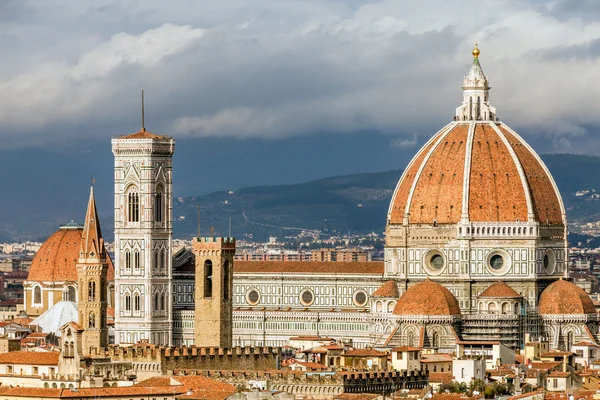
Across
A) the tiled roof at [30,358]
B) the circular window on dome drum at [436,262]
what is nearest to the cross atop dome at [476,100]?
the circular window on dome drum at [436,262]

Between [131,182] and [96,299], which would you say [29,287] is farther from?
[96,299]

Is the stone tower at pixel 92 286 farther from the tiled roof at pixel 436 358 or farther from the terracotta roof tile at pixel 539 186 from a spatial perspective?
the terracotta roof tile at pixel 539 186

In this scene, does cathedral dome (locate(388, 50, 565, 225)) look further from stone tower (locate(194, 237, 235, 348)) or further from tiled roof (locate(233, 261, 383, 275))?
stone tower (locate(194, 237, 235, 348))

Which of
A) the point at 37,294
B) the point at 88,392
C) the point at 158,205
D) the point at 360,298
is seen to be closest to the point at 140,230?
the point at 158,205

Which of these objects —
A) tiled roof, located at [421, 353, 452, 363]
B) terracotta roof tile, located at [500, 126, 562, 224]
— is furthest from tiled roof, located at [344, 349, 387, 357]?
terracotta roof tile, located at [500, 126, 562, 224]

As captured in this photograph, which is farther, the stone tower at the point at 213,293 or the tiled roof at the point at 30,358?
the stone tower at the point at 213,293

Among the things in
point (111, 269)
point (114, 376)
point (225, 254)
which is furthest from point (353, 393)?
point (111, 269)

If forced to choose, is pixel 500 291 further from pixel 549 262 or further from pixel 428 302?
pixel 549 262
